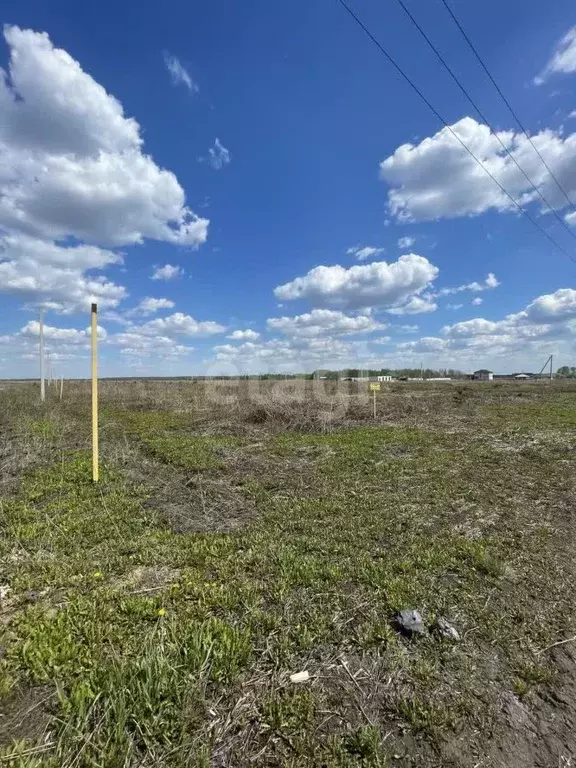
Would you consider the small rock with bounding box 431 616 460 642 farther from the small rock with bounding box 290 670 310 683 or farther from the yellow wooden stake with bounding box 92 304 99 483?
the yellow wooden stake with bounding box 92 304 99 483

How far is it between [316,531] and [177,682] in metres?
2.35

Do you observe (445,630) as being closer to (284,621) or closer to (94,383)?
(284,621)

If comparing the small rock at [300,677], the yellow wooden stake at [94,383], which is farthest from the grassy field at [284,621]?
the yellow wooden stake at [94,383]

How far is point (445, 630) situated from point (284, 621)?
0.99m

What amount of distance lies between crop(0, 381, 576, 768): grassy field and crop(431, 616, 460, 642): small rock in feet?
0.17

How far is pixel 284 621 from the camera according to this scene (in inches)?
97.7

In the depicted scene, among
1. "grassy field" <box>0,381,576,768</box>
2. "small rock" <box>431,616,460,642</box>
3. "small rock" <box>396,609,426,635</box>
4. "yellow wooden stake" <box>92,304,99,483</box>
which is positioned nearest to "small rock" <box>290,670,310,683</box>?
"grassy field" <box>0,381,576,768</box>

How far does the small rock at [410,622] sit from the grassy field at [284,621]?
38 mm

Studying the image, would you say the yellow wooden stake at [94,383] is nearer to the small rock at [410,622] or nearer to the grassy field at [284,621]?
the grassy field at [284,621]

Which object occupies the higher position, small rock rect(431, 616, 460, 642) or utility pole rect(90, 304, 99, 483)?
utility pole rect(90, 304, 99, 483)

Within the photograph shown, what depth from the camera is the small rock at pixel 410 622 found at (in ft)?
7.83

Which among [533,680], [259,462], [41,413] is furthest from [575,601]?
[41,413]

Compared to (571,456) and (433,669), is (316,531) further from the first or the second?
(571,456)

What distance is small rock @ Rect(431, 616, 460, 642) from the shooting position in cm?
235
